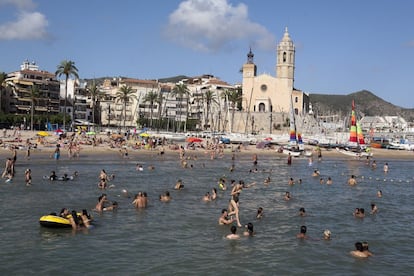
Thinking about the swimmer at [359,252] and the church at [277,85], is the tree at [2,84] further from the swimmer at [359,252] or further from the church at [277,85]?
the swimmer at [359,252]

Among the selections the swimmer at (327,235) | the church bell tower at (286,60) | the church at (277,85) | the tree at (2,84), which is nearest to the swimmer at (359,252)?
the swimmer at (327,235)

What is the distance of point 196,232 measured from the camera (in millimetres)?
18344

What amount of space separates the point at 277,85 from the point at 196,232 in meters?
101

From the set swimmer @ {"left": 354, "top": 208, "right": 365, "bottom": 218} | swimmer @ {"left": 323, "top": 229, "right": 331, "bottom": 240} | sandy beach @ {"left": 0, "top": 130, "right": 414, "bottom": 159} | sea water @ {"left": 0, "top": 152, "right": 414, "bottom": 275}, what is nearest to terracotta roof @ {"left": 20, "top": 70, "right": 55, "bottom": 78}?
sandy beach @ {"left": 0, "top": 130, "right": 414, "bottom": 159}

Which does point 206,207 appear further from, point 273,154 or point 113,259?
point 273,154

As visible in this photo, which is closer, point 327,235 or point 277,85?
point 327,235

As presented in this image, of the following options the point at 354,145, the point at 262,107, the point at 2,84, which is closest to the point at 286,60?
the point at 262,107

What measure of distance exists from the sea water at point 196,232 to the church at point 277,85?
269 feet

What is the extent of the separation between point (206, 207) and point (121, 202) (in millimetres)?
4261

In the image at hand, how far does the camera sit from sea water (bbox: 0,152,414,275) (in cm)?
1426

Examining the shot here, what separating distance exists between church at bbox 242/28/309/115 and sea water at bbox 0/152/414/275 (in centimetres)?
8206

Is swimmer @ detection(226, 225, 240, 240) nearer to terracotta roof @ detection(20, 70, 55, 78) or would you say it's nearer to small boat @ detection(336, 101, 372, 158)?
small boat @ detection(336, 101, 372, 158)

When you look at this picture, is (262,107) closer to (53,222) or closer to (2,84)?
(2,84)

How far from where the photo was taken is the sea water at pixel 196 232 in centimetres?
1426
